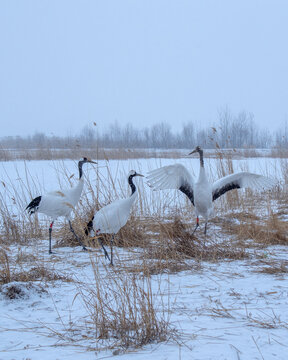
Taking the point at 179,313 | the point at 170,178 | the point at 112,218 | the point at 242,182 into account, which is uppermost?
the point at 170,178

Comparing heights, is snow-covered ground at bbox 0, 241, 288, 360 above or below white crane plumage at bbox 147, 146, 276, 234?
below

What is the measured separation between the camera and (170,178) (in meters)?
5.45

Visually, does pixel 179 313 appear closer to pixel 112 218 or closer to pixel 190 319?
pixel 190 319

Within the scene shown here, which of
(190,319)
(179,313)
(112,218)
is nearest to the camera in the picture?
(190,319)

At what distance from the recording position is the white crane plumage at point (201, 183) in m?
5.23

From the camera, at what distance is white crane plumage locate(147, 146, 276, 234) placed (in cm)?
523

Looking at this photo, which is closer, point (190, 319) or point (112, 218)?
point (190, 319)

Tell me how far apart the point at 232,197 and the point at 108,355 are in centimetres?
527

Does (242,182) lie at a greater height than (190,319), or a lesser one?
greater

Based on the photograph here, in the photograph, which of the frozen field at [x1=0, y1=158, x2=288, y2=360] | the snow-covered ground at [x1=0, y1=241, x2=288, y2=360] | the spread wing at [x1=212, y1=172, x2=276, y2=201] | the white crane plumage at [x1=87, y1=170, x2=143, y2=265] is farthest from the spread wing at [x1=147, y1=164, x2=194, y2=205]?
the snow-covered ground at [x1=0, y1=241, x2=288, y2=360]

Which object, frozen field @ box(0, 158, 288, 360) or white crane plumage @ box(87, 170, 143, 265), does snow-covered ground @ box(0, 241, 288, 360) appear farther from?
white crane plumage @ box(87, 170, 143, 265)

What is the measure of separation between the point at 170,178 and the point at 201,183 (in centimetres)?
45

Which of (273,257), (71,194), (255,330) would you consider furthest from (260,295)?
(71,194)

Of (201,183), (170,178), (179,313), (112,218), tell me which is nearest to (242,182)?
(201,183)
